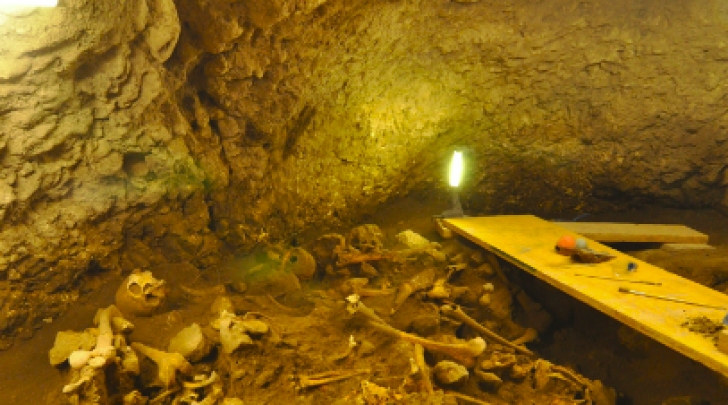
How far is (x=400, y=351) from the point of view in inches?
115

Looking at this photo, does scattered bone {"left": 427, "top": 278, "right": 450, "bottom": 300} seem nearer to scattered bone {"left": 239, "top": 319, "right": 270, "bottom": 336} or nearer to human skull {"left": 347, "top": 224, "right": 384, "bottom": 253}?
human skull {"left": 347, "top": 224, "right": 384, "bottom": 253}

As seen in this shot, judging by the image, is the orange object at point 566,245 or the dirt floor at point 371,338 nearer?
the dirt floor at point 371,338

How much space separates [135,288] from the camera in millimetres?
3154

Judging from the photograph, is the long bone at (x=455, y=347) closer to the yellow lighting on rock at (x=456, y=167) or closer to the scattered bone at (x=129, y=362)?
the scattered bone at (x=129, y=362)

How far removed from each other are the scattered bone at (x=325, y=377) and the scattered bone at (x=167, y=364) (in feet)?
2.39

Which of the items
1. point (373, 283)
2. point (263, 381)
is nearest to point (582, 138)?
point (373, 283)

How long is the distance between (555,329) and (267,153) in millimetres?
3119

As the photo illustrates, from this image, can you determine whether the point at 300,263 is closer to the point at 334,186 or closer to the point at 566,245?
the point at 334,186

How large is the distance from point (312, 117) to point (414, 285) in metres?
1.99

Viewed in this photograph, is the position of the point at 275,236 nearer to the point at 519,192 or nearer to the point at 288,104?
the point at 288,104

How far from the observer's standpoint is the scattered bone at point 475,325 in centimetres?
331

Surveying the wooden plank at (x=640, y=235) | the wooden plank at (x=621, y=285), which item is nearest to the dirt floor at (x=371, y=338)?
the wooden plank at (x=640, y=235)

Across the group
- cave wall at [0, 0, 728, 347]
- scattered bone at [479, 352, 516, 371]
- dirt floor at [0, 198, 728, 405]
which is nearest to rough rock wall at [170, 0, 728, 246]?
cave wall at [0, 0, 728, 347]

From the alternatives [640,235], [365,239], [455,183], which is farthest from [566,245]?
[365,239]
